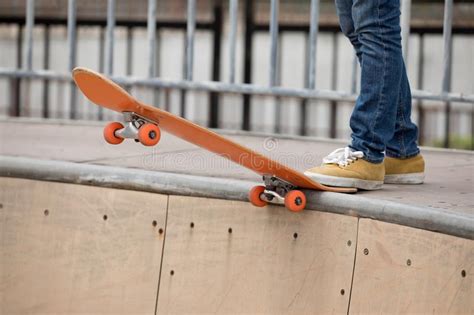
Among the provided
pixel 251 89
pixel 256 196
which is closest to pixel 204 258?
pixel 256 196

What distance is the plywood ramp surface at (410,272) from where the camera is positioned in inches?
96.3

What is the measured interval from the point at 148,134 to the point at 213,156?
1.19m

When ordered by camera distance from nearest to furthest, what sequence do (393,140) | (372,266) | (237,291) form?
(372,266)
(237,291)
(393,140)

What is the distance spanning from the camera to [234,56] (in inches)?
189

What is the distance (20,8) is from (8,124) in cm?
521

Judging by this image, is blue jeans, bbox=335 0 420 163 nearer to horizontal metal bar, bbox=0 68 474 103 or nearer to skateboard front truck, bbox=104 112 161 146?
skateboard front truck, bbox=104 112 161 146

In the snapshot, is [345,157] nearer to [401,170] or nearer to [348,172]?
[348,172]

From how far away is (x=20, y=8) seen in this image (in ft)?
33.1

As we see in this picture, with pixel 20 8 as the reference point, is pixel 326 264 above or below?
below

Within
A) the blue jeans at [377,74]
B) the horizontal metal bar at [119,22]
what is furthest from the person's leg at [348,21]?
the horizontal metal bar at [119,22]

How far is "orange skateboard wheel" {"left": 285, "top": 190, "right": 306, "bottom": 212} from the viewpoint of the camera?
109 inches

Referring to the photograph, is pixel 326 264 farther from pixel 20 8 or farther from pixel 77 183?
pixel 20 8

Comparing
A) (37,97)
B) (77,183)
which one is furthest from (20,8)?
(77,183)

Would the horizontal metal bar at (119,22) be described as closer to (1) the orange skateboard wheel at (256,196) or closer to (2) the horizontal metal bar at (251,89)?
(2) the horizontal metal bar at (251,89)
